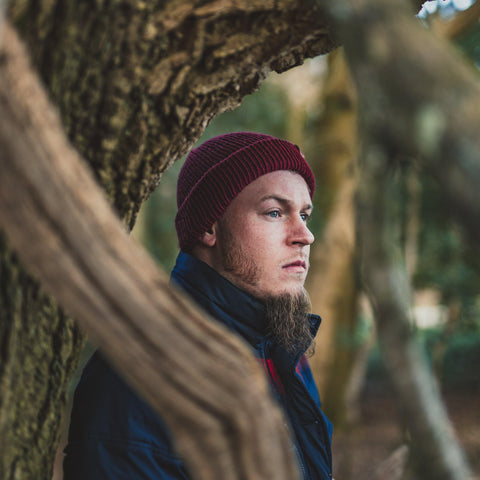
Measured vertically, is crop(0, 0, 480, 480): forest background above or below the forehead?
below

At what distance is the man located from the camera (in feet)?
8.54

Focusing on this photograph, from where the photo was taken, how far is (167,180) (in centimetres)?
1340

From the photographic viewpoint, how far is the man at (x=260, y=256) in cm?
260

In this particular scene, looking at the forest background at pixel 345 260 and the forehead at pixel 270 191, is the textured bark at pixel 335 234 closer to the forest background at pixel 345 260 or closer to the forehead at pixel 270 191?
the forest background at pixel 345 260

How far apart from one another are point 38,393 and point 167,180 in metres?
11.9

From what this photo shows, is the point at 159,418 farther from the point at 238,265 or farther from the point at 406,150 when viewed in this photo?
the point at 406,150

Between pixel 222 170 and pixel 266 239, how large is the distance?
41cm

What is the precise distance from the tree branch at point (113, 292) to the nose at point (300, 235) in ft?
5.36

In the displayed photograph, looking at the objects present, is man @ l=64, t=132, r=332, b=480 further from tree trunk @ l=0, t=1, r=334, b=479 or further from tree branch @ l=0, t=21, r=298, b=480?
tree branch @ l=0, t=21, r=298, b=480

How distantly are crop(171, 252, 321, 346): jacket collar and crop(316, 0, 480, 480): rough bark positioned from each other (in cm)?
165

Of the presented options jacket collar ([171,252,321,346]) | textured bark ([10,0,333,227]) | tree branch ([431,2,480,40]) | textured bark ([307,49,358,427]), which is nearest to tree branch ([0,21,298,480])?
textured bark ([10,0,333,227])

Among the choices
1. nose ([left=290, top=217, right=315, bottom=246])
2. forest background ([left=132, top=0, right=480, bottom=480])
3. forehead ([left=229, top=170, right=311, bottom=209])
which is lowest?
nose ([left=290, top=217, right=315, bottom=246])

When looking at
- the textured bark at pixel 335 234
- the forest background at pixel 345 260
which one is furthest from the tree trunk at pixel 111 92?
the textured bark at pixel 335 234

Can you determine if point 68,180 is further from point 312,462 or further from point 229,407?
point 312,462
